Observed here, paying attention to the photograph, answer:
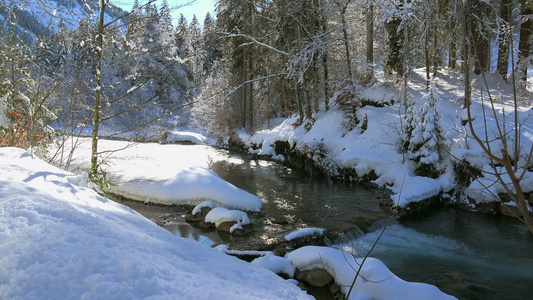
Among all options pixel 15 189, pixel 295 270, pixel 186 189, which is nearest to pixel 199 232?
pixel 186 189

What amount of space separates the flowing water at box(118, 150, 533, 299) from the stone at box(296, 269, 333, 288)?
1.59 meters

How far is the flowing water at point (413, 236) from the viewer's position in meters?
5.94

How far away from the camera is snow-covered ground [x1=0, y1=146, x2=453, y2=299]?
1745mm

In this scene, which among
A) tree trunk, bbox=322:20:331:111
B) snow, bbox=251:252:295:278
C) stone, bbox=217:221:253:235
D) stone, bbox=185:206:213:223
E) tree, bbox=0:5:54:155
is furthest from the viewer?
tree trunk, bbox=322:20:331:111

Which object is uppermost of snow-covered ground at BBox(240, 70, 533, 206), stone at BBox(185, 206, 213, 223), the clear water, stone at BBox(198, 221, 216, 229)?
snow-covered ground at BBox(240, 70, 533, 206)

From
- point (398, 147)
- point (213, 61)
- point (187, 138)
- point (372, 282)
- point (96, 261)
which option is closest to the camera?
point (96, 261)

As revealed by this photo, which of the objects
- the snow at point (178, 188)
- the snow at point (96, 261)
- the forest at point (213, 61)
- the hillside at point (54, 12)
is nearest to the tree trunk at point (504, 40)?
the forest at point (213, 61)

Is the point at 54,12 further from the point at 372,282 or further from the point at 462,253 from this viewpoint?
the point at 462,253

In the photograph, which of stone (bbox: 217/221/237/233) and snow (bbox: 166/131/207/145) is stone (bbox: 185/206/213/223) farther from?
snow (bbox: 166/131/207/145)

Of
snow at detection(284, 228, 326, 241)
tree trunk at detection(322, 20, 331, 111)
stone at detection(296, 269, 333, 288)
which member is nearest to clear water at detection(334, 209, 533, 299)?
snow at detection(284, 228, 326, 241)

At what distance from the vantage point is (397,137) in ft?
43.1

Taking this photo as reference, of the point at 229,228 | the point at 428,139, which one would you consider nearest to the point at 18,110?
the point at 229,228

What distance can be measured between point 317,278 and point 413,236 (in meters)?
3.89

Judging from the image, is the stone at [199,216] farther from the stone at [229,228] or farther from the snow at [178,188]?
the stone at [229,228]
